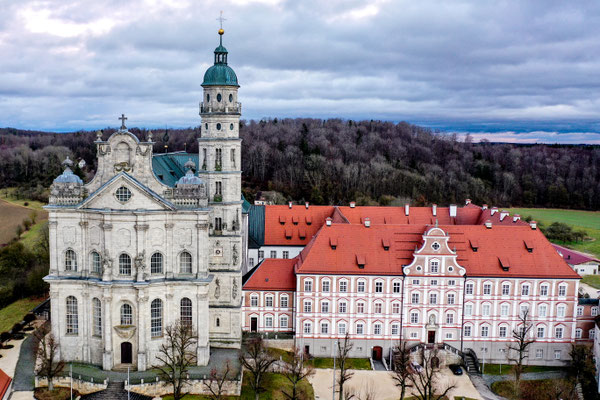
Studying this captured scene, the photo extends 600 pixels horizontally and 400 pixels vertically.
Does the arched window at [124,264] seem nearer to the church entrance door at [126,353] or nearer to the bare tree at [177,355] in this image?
the bare tree at [177,355]

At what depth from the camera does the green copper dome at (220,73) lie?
4441 centimetres

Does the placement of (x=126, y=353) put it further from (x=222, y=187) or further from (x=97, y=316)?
(x=222, y=187)

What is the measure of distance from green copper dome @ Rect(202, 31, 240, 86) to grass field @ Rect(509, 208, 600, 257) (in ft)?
220

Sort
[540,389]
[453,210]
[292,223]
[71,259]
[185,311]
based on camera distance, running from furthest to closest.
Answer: [292,223]
[453,210]
[185,311]
[71,259]
[540,389]

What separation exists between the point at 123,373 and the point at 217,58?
26.8m

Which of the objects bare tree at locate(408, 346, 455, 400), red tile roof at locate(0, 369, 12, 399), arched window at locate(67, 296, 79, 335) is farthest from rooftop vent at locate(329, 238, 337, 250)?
red tile roof at locate(0, 369, 12, 399)

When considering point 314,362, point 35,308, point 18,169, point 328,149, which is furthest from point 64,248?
point 328,149

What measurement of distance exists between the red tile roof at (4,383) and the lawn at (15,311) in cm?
1314

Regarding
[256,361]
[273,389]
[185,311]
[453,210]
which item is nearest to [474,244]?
[453,210]

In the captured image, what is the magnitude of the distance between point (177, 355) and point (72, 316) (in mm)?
9379

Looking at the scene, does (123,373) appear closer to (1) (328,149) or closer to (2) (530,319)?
(2) (530,319)

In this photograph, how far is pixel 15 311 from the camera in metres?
57.3

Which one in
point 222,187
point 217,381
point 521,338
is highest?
point 222,187

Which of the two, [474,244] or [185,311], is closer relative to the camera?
[185,311]
